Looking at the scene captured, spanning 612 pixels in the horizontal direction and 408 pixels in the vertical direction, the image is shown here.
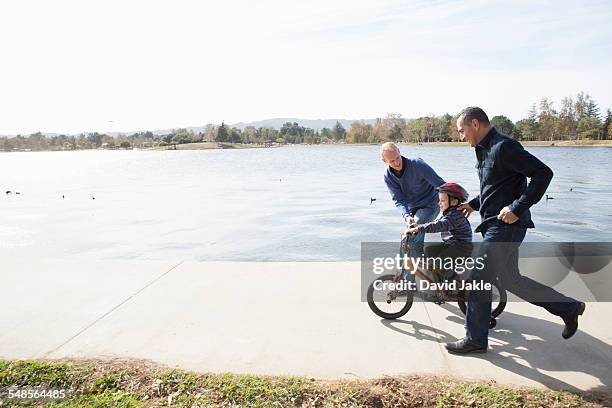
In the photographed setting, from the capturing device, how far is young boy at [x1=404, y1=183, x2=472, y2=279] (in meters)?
4.65

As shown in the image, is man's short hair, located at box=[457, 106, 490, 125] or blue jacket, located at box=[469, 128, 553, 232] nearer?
blue jacket, located at box=[469, 128, 553, 232]

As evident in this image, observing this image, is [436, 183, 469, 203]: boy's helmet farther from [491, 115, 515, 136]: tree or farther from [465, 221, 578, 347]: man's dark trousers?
[491, 115, 515, 136]: tree

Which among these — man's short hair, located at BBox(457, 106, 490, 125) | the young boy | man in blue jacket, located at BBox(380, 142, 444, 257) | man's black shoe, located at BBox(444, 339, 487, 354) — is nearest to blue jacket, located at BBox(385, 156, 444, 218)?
man in blue jacket, located at BBox(380, 142, 444, 257)

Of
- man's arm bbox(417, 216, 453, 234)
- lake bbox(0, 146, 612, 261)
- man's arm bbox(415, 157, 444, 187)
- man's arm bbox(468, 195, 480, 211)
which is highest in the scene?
man's arm bbox(415, 157, 444, 187)

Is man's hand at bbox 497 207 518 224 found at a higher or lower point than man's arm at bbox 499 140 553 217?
lower

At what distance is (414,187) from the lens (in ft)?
18.7

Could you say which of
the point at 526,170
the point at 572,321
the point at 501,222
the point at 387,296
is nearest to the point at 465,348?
the point at 572,321

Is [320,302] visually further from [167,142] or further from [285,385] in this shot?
[167,142]

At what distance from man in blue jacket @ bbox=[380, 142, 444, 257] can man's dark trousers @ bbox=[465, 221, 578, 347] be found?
1.43m

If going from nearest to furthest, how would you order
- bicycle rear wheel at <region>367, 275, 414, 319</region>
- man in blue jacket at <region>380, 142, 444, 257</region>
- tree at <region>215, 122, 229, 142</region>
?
1. bicycle rear wheel at <region>367, 275, 414, 319</region>
2. man in blue jacket at <region>380, 142, 444, 257</region>
3. tree at <region>215, 122, 229, 142</region>

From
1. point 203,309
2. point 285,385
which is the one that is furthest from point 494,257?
point 203,309

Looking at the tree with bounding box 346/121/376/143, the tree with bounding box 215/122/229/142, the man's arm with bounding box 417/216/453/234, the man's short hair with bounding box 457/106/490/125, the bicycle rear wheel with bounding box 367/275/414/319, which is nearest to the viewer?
the man's short hair with bounding box 457/106/490/125

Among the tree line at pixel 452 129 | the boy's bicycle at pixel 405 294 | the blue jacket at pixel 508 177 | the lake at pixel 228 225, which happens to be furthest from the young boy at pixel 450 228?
the tree line at pixel 452 129

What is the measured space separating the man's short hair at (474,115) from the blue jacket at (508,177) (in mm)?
127
